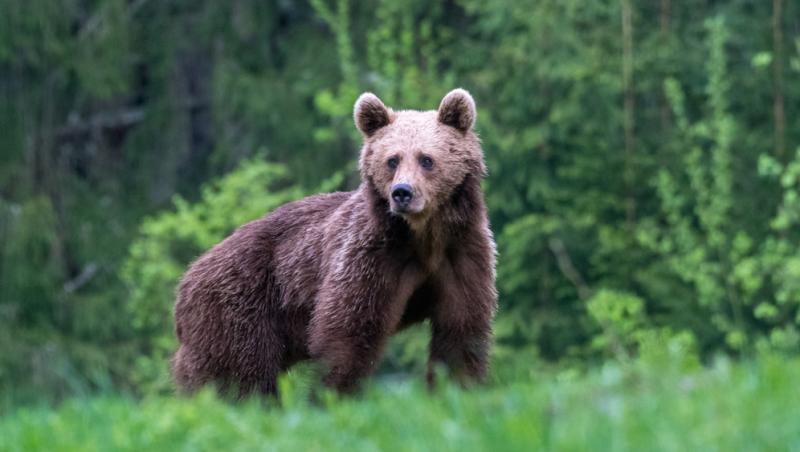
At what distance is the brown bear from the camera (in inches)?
307

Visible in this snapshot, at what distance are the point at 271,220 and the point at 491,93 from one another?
11.7 m

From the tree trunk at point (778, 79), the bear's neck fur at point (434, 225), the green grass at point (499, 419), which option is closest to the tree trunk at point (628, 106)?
the tree trunk at point (778, 79)

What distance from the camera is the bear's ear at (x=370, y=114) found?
823cm

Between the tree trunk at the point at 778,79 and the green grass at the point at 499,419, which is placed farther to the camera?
the tree trunk at the point at 778,79

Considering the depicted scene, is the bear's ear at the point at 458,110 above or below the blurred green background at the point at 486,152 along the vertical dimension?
above

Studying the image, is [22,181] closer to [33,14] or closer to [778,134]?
[33,14]

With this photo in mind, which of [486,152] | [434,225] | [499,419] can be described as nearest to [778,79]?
[486,152]

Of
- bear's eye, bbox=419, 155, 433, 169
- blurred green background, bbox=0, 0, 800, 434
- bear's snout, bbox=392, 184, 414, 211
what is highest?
bear's eye, bbox=419, 155, 433, 169

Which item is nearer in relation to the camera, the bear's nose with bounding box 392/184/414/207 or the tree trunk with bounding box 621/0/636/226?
the bear's nose with bounding box 392/184/414/207

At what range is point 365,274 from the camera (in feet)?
25.7

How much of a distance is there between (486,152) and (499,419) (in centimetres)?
1427

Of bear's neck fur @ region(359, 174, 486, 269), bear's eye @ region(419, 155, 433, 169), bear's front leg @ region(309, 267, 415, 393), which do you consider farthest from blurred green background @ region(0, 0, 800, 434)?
bear's front leg @ region(309, 267, 415, 393)

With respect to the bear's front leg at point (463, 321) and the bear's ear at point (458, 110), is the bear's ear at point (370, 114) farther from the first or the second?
the bear's front leg at point (463, 321)

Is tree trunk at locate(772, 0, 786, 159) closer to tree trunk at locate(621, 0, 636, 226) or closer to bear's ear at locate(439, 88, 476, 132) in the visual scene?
tree trunk at locate(621, 0, 636, 226)
